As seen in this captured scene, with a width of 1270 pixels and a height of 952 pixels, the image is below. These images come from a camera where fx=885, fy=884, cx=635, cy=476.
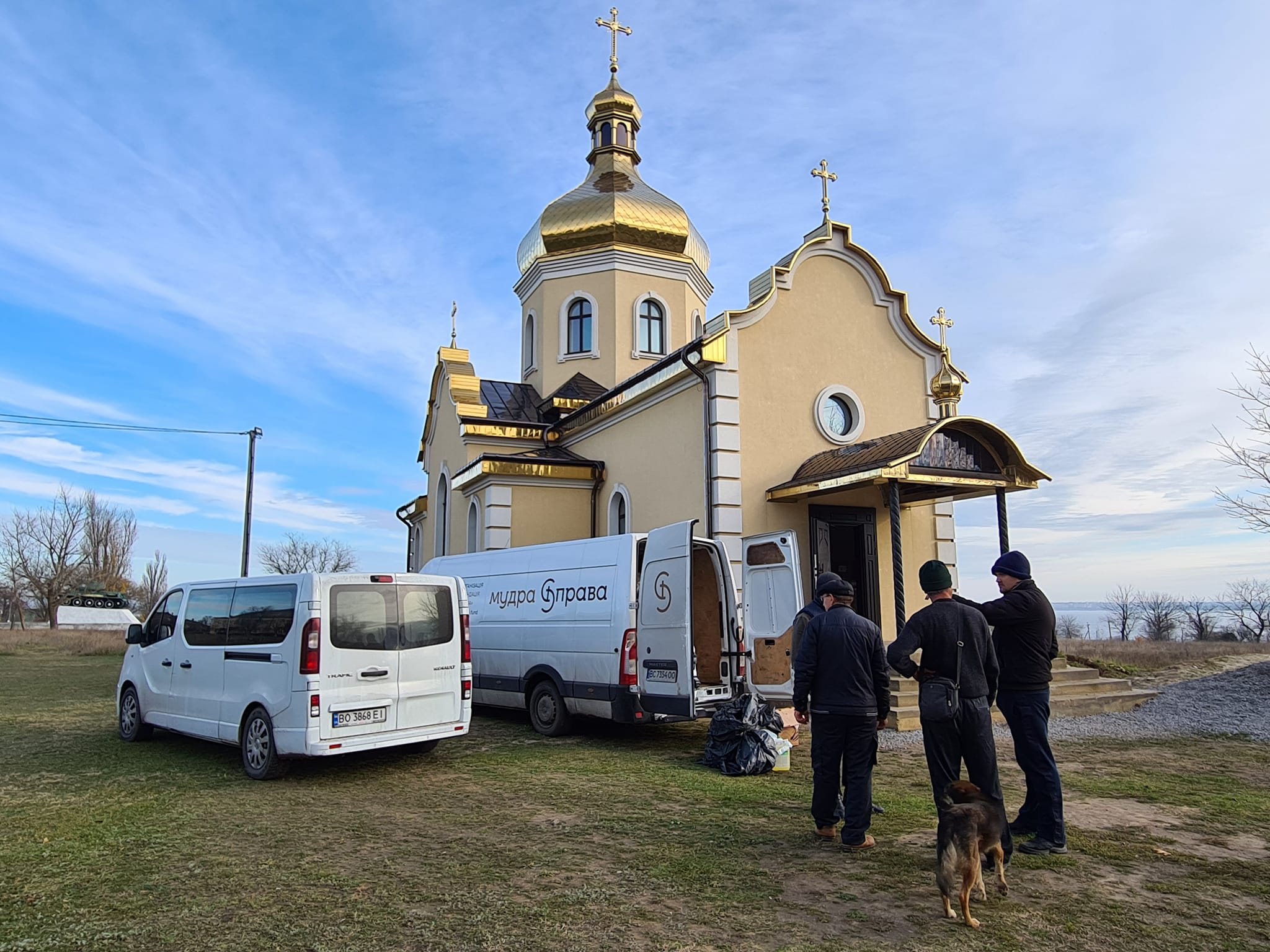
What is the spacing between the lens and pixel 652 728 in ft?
35.7

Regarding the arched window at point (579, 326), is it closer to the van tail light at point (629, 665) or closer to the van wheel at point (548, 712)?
the van wheel at point (548, 712)

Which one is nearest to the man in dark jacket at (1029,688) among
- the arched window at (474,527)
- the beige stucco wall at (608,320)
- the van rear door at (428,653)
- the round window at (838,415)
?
the van rear door at (428,653)

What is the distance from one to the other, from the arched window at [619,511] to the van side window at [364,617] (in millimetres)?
8378

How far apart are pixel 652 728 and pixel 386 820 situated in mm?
4897

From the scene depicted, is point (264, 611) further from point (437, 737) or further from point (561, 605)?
point (561, 605)

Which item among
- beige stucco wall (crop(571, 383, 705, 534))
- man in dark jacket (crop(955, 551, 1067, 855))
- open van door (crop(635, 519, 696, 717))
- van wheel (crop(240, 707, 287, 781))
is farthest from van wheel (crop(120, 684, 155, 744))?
man in dark jacket (crop(955, 551, 1067, 855))

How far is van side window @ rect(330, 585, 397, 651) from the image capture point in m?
7.89

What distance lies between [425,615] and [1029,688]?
17.6 feet

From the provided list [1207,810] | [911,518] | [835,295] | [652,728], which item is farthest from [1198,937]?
[835,295]

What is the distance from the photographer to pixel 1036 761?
5.59 metres

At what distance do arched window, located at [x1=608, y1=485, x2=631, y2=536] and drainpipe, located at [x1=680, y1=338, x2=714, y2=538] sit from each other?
10.6ft

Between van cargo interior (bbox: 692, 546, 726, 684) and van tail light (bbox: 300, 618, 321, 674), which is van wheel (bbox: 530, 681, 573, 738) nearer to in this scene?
van cargo interior (bbox: 692, 546, 726, 684)

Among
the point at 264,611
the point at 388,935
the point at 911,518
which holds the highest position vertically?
the point at 911,518

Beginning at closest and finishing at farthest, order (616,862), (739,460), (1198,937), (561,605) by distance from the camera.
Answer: (1198,937) < (616,862) < (561,605) < (739,460)
